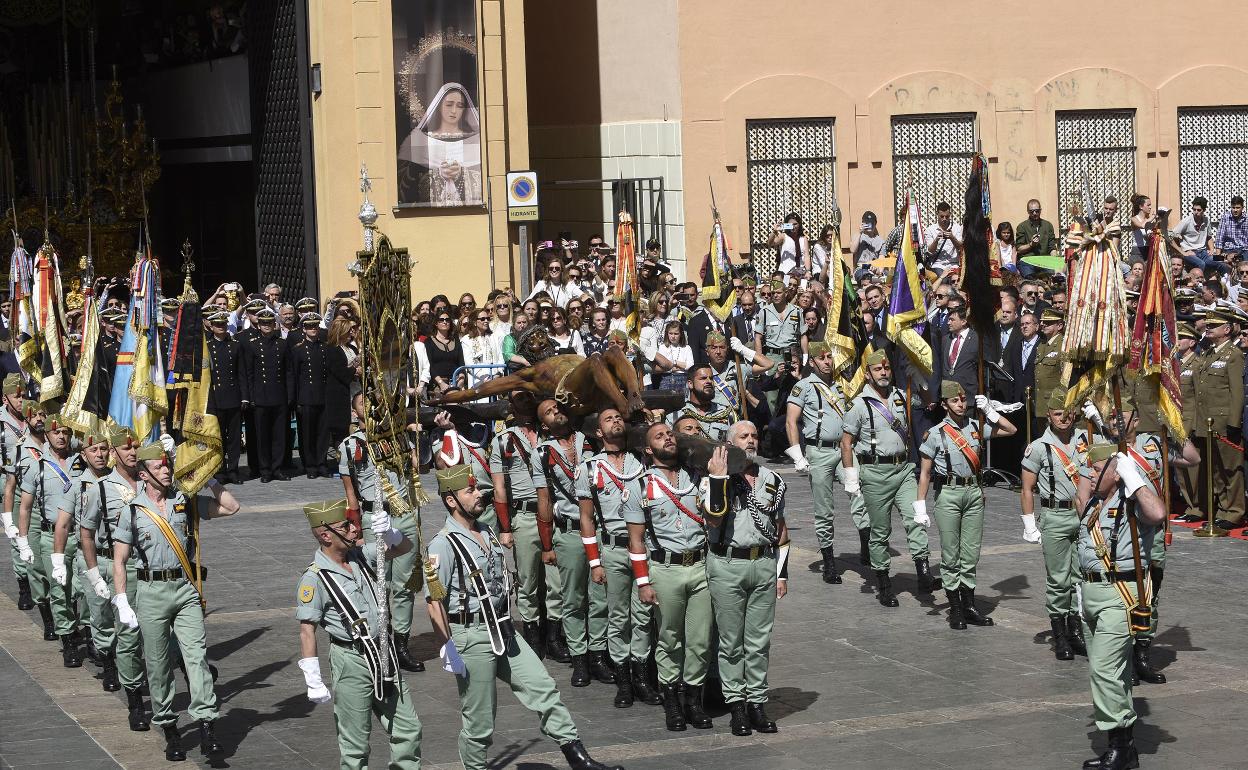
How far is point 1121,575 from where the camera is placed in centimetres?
1110

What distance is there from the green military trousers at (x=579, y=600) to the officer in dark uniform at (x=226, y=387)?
9269 mm

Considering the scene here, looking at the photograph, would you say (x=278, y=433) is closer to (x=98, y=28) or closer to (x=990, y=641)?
(x=990, y=641)

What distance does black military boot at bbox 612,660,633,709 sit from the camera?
12.5 m

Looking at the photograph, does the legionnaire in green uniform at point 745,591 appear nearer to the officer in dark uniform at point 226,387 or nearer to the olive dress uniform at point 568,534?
the olive dress uniform at point 568,534

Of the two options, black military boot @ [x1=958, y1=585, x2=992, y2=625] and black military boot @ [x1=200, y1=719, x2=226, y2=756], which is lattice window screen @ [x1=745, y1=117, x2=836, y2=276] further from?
black military boot @ [x1=200, y1=719, x2=226, y2=756]

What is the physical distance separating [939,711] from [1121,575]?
157cm

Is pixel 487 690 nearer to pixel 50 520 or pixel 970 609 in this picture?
pixel 970 609

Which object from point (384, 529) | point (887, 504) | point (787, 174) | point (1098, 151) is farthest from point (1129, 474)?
point (1098, 151)

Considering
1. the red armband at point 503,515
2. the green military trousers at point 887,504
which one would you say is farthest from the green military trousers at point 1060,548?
the red armband at point 503,515

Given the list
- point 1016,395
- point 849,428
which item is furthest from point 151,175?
point 849,428

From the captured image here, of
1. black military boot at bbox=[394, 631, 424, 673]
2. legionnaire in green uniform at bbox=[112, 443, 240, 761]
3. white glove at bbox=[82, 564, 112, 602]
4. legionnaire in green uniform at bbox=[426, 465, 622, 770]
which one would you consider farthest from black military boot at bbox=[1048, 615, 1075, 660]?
white glove at bbox=[82, 564, 112, 602]

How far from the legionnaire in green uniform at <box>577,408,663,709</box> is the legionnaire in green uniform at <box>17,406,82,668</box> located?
12.5 feet

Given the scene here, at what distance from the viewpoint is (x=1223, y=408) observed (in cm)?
1791

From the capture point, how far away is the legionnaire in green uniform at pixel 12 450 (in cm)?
1557
